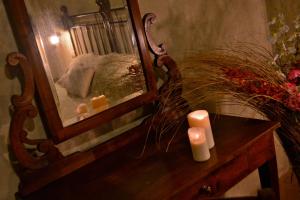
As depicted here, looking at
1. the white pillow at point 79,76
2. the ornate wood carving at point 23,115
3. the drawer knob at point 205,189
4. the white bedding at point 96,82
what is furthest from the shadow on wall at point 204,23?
the drawer knob at point 205,189

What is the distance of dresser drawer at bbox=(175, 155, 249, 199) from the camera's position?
100 cm

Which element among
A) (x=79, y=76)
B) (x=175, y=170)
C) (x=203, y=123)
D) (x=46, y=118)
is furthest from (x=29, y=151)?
(x=203, y=123)

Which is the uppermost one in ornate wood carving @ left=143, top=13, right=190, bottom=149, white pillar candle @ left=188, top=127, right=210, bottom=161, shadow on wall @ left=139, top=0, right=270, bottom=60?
shadow on wall @ left=139, top=0, right=270, bottom=60

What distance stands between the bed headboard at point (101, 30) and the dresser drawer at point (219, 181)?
594 millimetres

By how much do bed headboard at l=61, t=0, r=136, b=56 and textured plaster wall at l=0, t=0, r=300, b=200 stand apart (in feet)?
0.51

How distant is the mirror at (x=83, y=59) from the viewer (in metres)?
1.09

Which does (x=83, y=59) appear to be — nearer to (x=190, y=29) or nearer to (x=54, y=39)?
(x=54, y=39)

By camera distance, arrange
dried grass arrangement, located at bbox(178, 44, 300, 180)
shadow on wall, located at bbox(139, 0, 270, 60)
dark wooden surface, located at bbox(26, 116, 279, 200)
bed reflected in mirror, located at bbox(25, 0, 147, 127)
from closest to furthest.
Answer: dark wooden surface, located at bbox(26, 116, 279, 200) → bed reflected in mirror, located at bbox(25, 0, 147, 127) → dried grass arrangement, located at bbox(178, 44, 300, 180) → shadow on wall, located at bbox(139, 0, 270, 60)

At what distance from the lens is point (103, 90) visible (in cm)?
126

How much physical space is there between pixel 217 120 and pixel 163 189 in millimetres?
546

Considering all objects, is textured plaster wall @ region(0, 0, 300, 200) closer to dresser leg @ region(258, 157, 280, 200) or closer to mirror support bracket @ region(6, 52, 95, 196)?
mirror support bracket @ region(6, 52, 95, 196)

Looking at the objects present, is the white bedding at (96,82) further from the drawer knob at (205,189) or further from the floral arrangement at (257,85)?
the drawer knob at (205,189)

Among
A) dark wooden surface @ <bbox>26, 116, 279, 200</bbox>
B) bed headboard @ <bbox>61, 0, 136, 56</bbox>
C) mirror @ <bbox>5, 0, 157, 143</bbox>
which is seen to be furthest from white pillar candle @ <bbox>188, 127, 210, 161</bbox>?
bed headboard @ <bbox>61, 0, 136, 56</bbox>

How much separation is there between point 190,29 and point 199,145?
73cm
